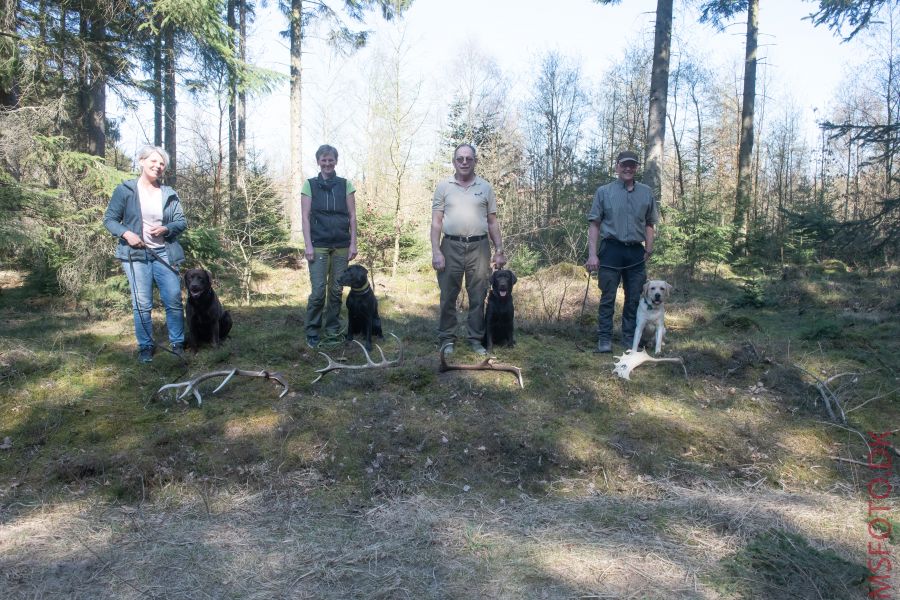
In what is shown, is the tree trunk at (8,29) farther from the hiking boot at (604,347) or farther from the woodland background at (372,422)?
the hiking boot at (604,347)

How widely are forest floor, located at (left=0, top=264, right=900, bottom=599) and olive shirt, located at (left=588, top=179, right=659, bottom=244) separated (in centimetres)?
127

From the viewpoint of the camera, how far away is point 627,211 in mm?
5504

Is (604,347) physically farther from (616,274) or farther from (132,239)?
(132,239)

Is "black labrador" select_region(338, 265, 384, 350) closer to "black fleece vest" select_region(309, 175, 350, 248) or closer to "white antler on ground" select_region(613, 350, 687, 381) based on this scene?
"black fleece vest" select_region(309, 175, 350, 248)

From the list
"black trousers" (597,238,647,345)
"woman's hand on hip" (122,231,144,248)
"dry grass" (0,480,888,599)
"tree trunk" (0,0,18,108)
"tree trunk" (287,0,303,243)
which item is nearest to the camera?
"dry grass" (0,480,888,599)

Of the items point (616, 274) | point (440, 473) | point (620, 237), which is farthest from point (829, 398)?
point (440, 473)

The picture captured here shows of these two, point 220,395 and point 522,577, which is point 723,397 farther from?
point 220,395

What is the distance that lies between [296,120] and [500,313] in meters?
10.3

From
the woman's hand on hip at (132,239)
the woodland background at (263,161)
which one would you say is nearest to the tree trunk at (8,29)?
the woodland background at (263,161)

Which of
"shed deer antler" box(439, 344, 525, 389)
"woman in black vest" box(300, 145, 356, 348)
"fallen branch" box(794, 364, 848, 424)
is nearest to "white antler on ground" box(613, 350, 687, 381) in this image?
"shed deer antler" box(439, 344, 525, 389)

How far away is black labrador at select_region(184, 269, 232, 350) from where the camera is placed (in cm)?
525

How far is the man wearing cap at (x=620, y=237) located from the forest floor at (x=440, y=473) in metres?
0.64

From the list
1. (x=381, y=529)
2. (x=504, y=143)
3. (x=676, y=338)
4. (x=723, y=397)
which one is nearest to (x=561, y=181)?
(x=504, y=143)

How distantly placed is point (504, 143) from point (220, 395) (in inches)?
534
